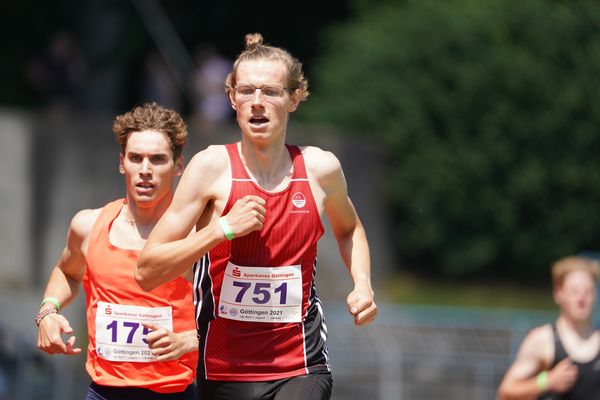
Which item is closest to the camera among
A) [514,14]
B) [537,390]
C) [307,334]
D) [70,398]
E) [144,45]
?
[307,334]

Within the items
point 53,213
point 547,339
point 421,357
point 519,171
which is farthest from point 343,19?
point 547,339

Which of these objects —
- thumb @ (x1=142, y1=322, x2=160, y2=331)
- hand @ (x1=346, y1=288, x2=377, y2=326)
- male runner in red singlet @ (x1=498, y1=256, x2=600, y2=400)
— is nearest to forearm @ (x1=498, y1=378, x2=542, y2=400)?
male runner in red singlet @ (x1=498, y1=256, x2=600, y2=400)

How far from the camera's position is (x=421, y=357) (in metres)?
13.5

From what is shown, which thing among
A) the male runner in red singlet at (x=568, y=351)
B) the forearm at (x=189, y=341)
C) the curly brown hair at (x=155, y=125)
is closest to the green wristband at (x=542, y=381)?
the male runner in red singlet at (x=568, y=351)

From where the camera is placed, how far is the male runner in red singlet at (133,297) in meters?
5.55

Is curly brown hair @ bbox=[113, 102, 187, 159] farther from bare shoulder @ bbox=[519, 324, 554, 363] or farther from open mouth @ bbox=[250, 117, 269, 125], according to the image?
bare shoulder @ bbox=[519, 324, 554, 363]

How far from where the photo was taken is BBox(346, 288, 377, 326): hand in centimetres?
515

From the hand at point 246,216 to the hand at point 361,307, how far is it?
49 centimetres

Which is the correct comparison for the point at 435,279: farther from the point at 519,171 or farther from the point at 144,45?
the point at 144,45

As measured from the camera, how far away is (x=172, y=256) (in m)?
5.07

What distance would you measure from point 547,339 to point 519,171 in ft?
35.5

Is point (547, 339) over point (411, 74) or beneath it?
beneath

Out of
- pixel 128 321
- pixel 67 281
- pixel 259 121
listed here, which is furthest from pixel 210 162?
pixel 67 281

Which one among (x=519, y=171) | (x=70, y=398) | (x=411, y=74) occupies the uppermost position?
(x=411, y=74)
